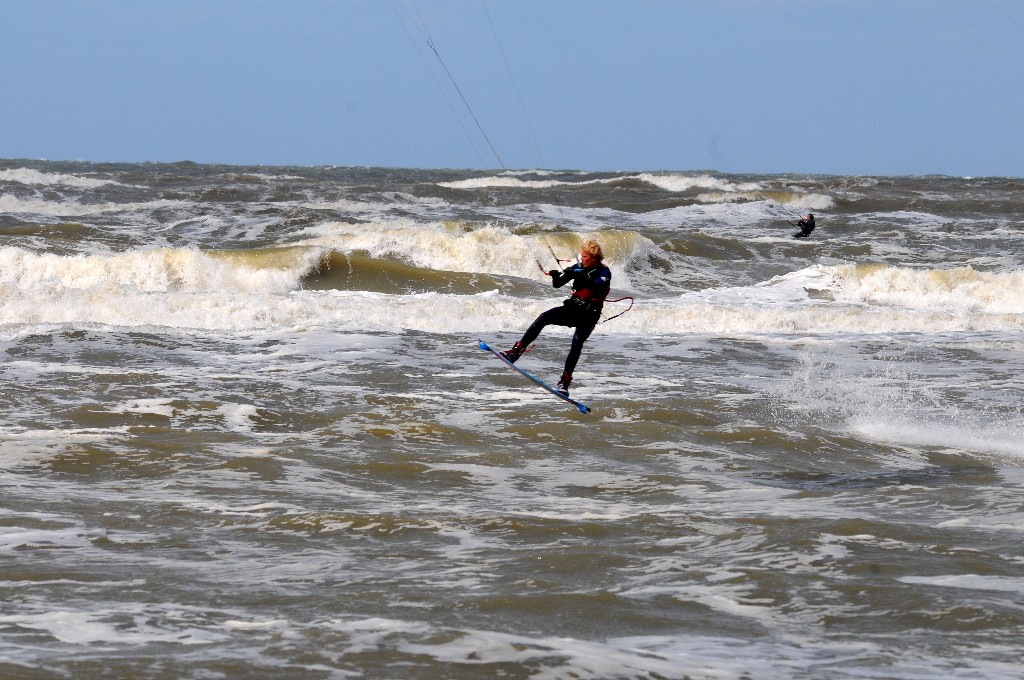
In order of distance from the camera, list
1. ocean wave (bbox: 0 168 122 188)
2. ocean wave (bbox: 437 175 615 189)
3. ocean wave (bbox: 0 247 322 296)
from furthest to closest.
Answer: ocean wave (bbox: 437 175 615 189), ocean wave (bbox: 0 168 122 188), ocean wave (bbox: 0 247 322 296)

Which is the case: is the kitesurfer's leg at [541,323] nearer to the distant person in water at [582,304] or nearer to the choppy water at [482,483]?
the distant person in water at [582,304]

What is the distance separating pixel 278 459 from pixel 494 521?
250cm

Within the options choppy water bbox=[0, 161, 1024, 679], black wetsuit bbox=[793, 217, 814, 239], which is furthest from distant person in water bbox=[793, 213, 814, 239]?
choppy water bbox=[0, 161, 1024, 679]

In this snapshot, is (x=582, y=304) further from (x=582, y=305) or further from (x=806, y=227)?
(x=806, y=227)

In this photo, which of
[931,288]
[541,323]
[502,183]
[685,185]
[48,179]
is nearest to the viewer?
[541,323]

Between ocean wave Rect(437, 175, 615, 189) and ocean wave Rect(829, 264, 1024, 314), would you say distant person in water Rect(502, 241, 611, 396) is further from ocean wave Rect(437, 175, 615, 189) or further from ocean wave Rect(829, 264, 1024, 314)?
ocean wave Rect(437, 175, 615, 189)

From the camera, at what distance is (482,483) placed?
9578 millimetres

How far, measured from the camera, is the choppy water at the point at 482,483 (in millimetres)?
5918

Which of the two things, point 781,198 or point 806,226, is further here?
point 781,198

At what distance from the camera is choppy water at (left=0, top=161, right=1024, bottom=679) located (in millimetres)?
5918

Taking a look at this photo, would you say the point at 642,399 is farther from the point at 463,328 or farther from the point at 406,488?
the point at 463,328

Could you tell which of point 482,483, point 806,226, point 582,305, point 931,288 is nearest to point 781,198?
point 806,226

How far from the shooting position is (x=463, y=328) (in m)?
19.4

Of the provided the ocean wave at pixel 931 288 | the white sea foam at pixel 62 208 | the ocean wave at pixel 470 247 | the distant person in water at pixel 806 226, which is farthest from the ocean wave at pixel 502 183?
the ocean wave at pixel 931 288
